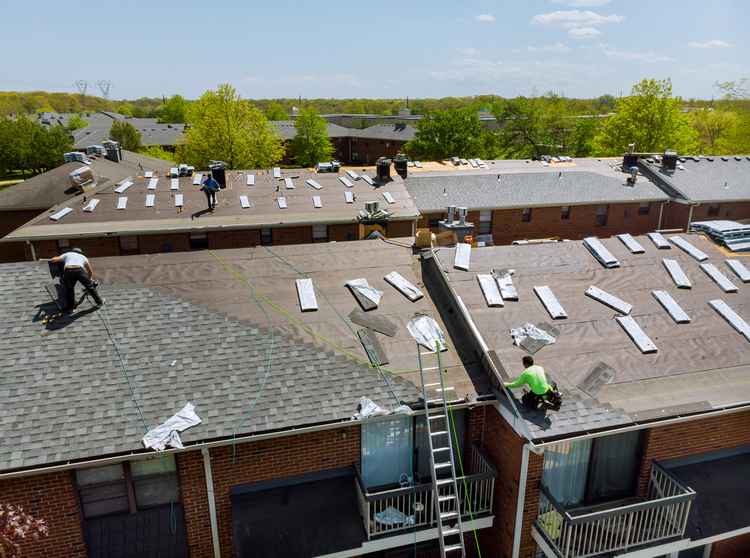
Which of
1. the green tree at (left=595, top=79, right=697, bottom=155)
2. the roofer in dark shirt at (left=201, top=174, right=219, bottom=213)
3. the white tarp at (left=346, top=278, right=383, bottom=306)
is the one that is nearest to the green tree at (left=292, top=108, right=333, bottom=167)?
the green tree at (left=595, top=79, right=697, bottom=155)

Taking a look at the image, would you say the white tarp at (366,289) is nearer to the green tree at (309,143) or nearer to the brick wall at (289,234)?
the brick wall at (289,234)

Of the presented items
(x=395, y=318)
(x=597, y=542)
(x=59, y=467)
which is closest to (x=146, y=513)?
(x=59, y=467)

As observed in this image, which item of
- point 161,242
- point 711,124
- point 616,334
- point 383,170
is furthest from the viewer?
point 711,124

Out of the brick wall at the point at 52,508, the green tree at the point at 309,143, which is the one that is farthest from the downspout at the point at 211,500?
the green tree at the point at 309,143

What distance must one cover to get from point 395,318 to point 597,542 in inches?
232

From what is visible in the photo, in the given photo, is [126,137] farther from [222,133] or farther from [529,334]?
[529,334]

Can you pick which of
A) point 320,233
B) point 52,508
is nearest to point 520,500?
point 52,508

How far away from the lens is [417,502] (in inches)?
396

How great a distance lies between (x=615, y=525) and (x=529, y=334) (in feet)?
13.0

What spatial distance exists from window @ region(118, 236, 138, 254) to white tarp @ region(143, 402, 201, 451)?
54.1 feet

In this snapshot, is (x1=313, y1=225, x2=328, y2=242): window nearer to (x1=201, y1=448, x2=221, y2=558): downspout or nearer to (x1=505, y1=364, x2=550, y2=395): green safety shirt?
(x1=201, y1=448, x2=221, y2=558): downspout

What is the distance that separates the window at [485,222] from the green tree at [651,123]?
27.9 m

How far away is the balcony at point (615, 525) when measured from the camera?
9328mm

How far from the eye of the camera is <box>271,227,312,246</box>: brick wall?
24656mm
